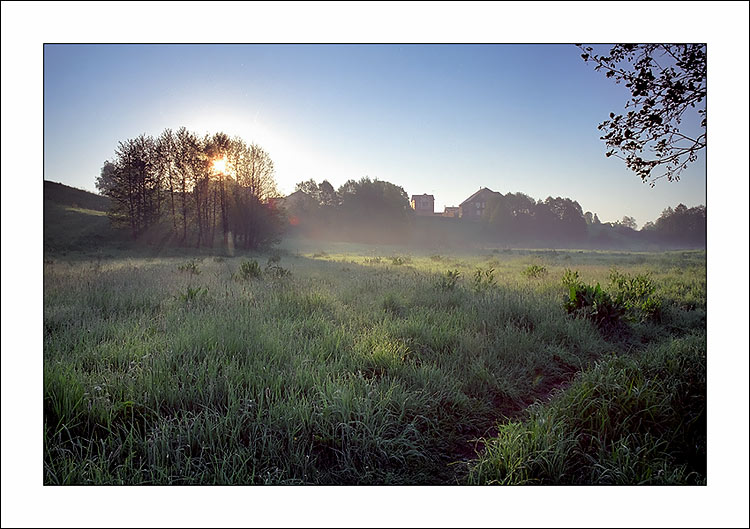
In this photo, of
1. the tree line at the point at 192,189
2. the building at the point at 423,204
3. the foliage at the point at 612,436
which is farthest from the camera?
the building at the point at 423,204

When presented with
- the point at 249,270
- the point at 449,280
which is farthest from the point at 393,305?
the point at 249,270

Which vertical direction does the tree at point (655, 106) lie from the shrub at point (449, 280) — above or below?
above

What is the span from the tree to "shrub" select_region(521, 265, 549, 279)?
1.28m

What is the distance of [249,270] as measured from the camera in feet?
12.8

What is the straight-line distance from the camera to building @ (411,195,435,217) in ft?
12.0

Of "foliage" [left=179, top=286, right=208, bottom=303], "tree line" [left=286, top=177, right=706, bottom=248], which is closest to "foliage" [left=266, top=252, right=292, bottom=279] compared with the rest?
"tree line" [left=286, top=177, right=706, bottom=248]

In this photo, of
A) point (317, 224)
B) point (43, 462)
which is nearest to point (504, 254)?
point (317, 224)

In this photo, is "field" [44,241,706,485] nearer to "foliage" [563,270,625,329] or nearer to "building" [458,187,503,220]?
"foliage" [563,270,625,329]

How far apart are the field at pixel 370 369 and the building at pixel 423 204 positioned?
67 cm

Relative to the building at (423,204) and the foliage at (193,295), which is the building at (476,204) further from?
the foliage at (193,295)

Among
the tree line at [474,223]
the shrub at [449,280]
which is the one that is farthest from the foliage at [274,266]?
the shrub at [449,280]

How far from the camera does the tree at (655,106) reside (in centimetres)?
302

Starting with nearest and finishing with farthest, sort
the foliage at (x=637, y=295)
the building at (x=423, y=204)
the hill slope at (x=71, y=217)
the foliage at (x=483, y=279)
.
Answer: the hill slope at (x=71, y=217) → the foliage at (x=637, y=295) → the building at (x=423, y=204) → the foliage at (x=483, y=279)

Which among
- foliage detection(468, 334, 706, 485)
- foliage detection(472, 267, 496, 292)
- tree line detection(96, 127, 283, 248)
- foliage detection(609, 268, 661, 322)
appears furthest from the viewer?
foliage detection(472, 267, 496, 292)
